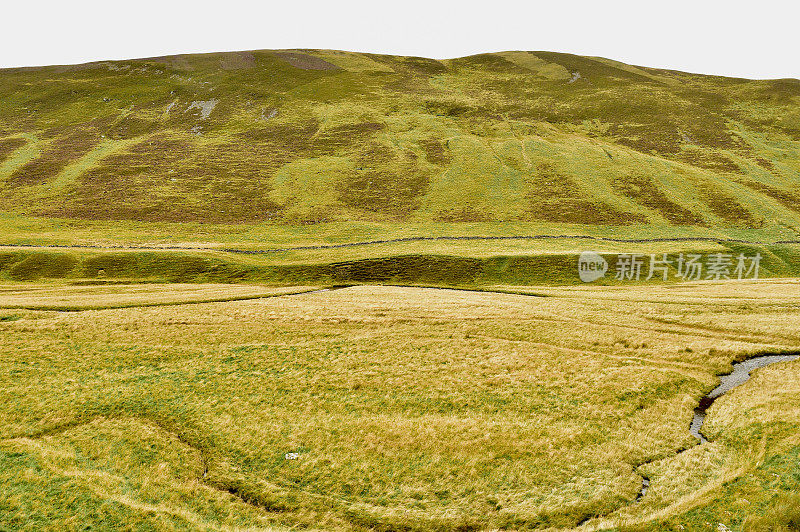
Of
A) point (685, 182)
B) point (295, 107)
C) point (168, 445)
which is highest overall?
point (295, 107)

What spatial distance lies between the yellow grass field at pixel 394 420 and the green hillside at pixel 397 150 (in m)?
65.0

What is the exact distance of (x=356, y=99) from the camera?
7151 inches

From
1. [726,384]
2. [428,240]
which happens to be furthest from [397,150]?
[726,384]

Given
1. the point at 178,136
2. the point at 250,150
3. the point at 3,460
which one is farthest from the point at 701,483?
the point at 178,136

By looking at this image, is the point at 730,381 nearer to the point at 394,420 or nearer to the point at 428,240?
the point at 394,420

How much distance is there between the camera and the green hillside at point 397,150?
106188mm

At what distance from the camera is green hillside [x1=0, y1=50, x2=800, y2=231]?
348 ft

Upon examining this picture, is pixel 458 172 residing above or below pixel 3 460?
above

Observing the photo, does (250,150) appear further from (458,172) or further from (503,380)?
(503,380)

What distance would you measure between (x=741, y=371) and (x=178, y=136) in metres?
173

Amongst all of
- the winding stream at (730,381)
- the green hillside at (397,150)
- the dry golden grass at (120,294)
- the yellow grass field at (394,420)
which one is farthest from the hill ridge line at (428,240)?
the winding stream at (730,381)

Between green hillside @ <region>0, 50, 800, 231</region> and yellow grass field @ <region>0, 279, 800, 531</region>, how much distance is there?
65.0 metres

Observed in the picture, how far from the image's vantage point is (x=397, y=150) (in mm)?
140875

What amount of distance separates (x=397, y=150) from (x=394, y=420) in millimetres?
126529
